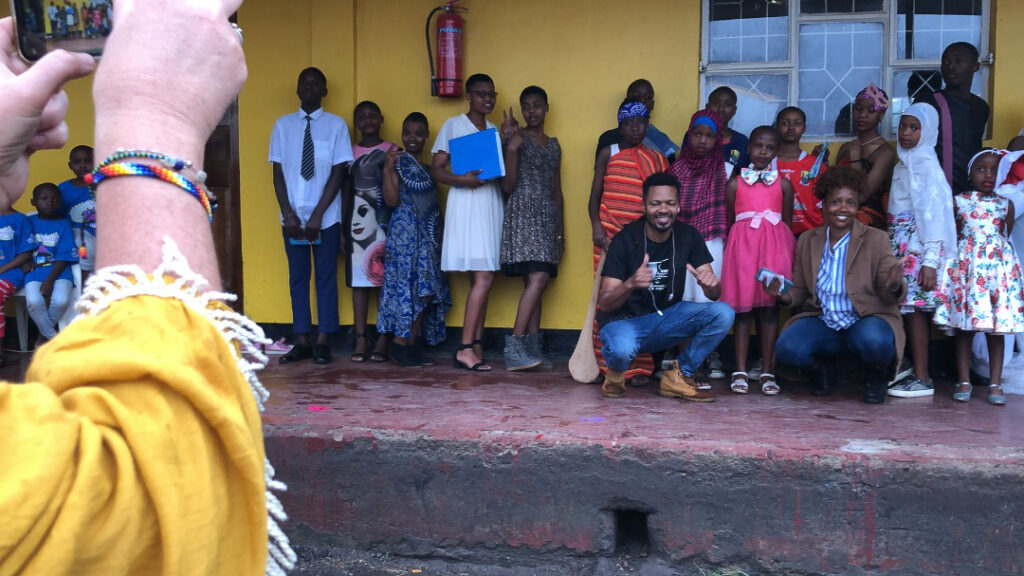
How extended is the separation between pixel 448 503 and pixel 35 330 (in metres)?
5.44

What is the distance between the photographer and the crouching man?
461 centimetres

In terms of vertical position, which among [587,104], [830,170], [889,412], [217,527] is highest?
[587,104]

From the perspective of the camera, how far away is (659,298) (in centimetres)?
487

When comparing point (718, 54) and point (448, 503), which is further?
point (718, 54)

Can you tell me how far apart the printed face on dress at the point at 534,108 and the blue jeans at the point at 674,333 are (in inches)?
68.2

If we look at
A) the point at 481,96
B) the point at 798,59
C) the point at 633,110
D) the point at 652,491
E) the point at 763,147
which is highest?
the point at 798,59

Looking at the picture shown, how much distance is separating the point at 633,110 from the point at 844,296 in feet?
5.82

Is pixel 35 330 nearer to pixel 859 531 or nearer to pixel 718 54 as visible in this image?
pixel 718 54

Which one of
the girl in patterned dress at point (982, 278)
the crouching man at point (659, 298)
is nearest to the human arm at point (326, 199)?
the crouching man at point (659, 298)

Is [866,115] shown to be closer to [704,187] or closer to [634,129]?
[704,187]

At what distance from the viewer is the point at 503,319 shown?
6.19 meters

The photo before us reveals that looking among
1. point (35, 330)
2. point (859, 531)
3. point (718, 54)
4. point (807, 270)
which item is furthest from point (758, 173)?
point (35, 330)

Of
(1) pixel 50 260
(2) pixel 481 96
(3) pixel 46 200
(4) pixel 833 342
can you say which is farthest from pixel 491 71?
(1) pixel 50 260

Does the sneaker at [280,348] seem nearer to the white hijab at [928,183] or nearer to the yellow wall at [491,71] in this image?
the yellow wall at [491,71]
